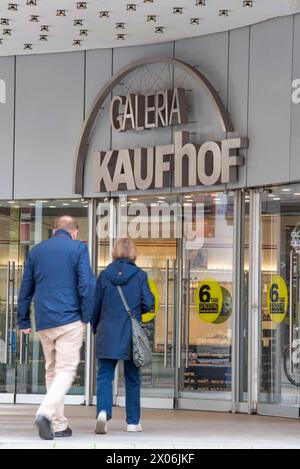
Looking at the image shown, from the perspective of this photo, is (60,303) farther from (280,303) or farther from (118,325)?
(280,303)

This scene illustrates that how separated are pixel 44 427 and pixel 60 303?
37.5 inches

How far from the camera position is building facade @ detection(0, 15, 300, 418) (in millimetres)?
11617

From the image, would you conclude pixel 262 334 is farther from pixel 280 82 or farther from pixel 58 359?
pixel 58 359

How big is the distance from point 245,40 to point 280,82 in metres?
0.76

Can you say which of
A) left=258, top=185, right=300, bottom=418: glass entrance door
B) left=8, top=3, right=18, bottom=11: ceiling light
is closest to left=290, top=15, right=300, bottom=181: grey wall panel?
left=258, top=185, right=300, bottom=418: glass entrance door

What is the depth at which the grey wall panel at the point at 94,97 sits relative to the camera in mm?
13000

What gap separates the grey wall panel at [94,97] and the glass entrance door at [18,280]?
44 cm

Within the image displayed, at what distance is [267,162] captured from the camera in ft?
37.9

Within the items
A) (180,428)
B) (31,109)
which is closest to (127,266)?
(180,428)

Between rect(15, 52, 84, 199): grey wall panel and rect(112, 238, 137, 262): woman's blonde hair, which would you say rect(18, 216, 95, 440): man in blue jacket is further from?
rect(15, 52, 84, 199): grey wall panel

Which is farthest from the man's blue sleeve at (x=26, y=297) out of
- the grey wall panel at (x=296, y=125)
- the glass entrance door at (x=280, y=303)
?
the glass entrance door at (x=280, y=303)

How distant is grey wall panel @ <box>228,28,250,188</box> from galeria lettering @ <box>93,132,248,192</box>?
0.15 meters

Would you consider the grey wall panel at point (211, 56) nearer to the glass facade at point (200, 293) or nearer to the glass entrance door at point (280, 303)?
the glass facade at point (200, 293)

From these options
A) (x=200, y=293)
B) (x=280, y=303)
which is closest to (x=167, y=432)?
(x=280, y=303)
